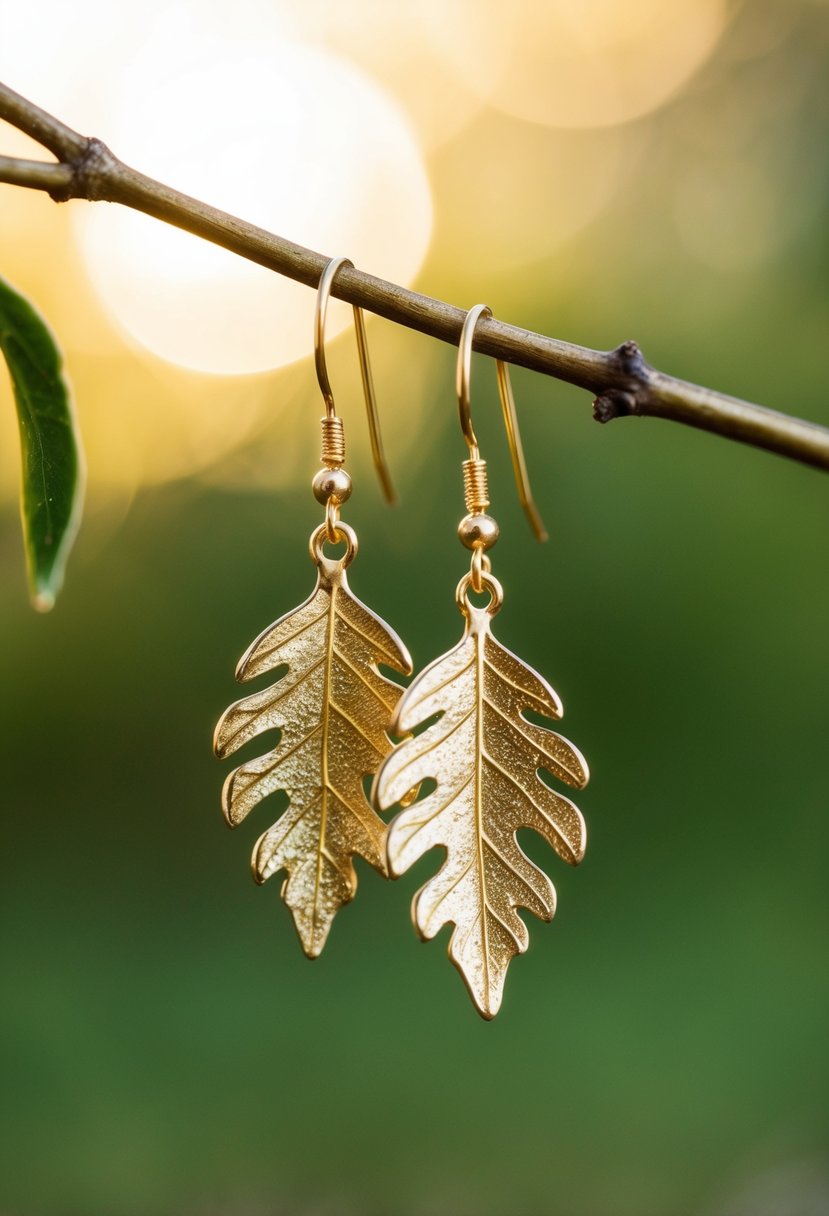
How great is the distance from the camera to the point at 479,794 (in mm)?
624

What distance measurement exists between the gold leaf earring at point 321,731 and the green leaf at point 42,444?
0.15m

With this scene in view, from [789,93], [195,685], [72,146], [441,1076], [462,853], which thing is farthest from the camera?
[195,685]

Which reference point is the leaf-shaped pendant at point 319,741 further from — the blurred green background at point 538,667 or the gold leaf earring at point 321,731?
the blurred green background at point 538,667

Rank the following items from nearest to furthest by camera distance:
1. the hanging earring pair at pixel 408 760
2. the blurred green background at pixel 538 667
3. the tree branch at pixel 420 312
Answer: the tree branch at pixel 420 312 < the hanging earring pair at pixel 408 760 < the blurred green background at pixel 538 667

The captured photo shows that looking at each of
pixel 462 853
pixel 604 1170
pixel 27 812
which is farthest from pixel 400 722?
pixel 27 812

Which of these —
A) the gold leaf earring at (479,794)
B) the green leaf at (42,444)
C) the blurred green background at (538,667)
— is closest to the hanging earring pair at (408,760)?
Result: the gold leaf earring at (479,794)

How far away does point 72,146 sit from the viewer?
502mm

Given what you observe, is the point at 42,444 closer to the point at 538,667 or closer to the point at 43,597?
the point at 43,597

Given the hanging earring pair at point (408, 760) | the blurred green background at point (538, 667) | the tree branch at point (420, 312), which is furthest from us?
the blurred green background at point (538, 667)

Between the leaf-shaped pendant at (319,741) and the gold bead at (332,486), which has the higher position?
the gold bead at (332,486)

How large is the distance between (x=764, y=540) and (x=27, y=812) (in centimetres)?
290

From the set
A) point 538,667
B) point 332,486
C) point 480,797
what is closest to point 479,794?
point 480,797

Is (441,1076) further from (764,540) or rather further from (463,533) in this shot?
(463,533)

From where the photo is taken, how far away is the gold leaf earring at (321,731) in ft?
2.10
